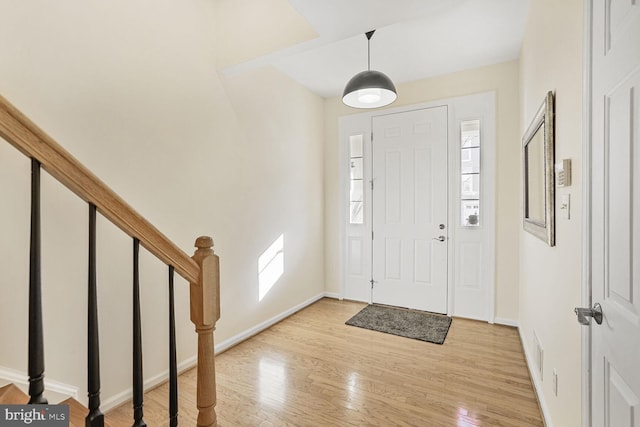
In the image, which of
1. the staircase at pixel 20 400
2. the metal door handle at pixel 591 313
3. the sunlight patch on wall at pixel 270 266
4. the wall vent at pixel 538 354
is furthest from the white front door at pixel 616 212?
the sunlight patch on wall at pixel 270 266

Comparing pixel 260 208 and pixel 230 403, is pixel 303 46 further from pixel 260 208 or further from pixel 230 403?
pixel 230 403

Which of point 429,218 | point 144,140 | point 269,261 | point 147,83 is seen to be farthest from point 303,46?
point 429,218

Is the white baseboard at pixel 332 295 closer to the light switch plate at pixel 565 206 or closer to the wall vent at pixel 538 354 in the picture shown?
the wall vent at pixel 538 354

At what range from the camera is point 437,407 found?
76.6 inches

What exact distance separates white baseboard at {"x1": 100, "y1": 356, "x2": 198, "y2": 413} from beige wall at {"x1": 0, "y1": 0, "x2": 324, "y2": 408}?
0.04m

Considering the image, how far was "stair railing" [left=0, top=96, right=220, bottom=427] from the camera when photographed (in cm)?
80

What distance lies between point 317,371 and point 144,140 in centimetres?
212

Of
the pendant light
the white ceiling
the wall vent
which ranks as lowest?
the wall vent

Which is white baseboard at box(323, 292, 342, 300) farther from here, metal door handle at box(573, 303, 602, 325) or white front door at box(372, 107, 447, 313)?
metal door handle at box(573, 303, 602, 325)

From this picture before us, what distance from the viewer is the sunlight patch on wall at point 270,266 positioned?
3.20 metres

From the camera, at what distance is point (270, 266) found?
3328 mm

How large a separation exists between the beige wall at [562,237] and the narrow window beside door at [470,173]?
4.06ft

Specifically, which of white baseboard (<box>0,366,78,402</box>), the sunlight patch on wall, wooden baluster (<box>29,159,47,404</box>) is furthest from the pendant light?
white baseboard (<box>0,366,78,402</box>)

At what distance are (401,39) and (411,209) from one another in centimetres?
184
